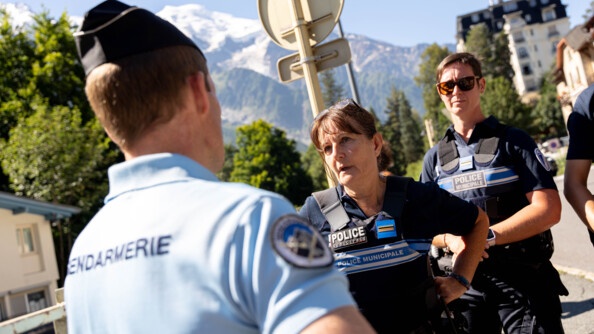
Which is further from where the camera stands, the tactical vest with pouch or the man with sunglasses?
the tactical vest with pouch

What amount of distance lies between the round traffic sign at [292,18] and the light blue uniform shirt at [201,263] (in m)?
3.52

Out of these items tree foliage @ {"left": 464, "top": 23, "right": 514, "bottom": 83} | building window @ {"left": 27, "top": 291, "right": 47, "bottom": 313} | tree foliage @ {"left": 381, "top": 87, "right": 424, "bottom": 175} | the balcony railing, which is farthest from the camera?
tree foliage @ {"left": 381, "top": 87, "right": 424, "bottom": 175}

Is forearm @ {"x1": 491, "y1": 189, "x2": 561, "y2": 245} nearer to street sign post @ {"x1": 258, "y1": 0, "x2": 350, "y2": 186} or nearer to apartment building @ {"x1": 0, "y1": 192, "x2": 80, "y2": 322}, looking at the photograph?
street sign post @ {"x1": 258, "y1": 0, "x2": 350, "y2": 186}

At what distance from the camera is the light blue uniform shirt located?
115 centimetres

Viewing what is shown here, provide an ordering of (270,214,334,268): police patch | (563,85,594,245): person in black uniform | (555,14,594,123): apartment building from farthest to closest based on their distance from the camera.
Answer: (555,14,594,123): apartment building
(563,85,594,245): person in black uniform
(270,214,334,268): police patch

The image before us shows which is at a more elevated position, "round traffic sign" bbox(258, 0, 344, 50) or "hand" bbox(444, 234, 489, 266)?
"round traffic sign" bbox(258, 0, 344, 50)

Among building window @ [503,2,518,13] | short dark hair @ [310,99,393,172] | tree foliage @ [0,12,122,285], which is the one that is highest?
building window @ [503,2,518,13]

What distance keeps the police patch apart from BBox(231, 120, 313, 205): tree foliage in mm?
68125

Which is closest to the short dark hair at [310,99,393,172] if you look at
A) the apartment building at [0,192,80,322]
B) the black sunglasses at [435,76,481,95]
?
the black sunglasses at [435,76,481,95]

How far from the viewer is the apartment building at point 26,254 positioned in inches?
961

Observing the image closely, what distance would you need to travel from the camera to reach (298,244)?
1.17 meters

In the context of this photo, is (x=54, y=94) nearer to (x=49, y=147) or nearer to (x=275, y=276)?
(x=49, y=147)

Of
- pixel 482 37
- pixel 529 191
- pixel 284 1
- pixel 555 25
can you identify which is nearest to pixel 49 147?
pixel 284 1

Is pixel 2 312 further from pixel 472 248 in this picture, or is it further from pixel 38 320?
pixel 472 248
